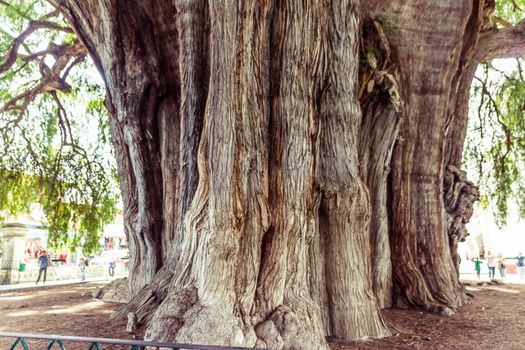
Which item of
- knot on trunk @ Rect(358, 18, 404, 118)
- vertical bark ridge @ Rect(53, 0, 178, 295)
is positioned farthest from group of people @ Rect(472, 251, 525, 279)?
vertical bark ridge @ Rect(53, 0, 178, 295)

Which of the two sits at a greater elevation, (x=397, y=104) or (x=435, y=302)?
(x=397, y=104)

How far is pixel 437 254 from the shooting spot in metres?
6.54

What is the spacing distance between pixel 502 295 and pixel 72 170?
395 inches

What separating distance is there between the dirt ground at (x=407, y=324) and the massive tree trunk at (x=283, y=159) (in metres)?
0.30

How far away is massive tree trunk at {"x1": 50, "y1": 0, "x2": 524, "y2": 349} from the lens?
12.0 feet

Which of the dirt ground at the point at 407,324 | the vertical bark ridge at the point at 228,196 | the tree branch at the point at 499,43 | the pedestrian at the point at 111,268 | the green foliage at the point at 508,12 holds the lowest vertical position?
the dirt ground at the point at 407,324

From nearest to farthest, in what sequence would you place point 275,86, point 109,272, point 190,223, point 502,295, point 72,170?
point 190,223 → point 275,86 → point 502,295 → point 72,170 → point 109,272

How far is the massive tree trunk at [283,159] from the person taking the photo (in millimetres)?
3658

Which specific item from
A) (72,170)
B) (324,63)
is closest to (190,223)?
(324,63)

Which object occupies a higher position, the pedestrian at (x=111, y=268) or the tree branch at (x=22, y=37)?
the tree branch at (x=22, y=37)

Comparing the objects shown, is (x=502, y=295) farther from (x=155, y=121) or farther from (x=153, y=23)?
(x=153, y=23)

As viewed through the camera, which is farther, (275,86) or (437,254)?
(437,254)

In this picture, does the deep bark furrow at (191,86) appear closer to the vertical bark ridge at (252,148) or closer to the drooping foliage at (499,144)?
the vertical bark ridge at (252,148)

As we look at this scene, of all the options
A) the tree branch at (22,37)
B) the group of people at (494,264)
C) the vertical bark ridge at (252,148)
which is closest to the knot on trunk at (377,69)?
the vertical bark ridge at (252,148)
